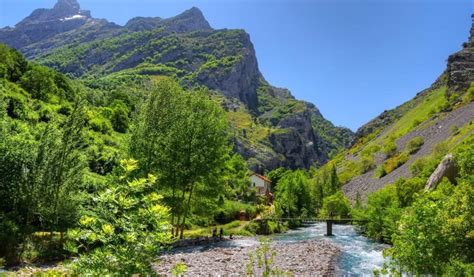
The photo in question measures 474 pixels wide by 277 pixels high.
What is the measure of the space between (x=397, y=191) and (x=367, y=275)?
1068 inches

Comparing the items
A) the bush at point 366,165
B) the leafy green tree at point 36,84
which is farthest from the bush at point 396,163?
the leafy green tree at point 36,84

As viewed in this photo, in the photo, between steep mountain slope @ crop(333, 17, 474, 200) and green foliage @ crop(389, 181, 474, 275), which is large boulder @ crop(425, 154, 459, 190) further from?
steep mountain slope @ crop(333, 17, 474, 200)

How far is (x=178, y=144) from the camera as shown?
4059cm

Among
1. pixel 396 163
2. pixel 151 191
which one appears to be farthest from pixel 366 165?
pixel 151 191

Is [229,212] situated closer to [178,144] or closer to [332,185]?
[178,144]

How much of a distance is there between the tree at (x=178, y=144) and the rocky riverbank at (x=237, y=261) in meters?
6.73

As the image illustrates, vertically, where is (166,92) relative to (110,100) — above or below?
below

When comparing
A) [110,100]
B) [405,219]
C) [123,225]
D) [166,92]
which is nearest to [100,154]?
[166,92]

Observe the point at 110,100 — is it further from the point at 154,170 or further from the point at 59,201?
the point at 59,201

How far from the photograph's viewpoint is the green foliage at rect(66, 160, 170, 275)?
8.18 metres

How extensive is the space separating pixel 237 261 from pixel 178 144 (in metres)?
13.8

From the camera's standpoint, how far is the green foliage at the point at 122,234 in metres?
8.18

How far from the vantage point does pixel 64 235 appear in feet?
100

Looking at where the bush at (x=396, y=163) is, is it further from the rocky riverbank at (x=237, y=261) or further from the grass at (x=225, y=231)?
the rocky riverbank at (x=237, y=261)
